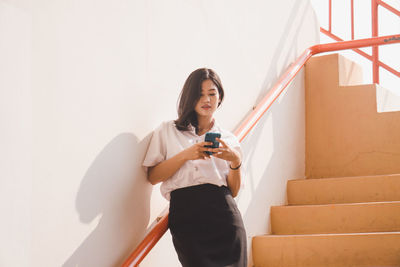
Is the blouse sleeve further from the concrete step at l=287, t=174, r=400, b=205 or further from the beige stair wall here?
the beige stair wall

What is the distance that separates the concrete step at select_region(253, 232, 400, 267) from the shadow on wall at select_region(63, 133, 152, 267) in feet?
3.67

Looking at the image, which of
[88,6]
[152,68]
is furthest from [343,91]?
[88,6]

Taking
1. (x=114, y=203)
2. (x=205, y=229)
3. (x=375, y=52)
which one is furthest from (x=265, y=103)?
(x=375, y=52)

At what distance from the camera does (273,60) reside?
3760 mm

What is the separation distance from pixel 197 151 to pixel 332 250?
1289mm

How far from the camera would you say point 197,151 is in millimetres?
1960

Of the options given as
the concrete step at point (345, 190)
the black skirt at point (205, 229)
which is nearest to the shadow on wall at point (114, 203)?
the black skirt at point (205, 229)

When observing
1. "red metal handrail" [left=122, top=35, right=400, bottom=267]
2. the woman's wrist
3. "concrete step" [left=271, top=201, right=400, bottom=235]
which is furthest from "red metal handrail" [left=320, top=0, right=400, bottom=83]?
the woman's wrist

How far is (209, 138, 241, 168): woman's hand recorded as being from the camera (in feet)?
6.42

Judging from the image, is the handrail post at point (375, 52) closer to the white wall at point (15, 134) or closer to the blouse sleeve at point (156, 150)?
the blouse sleeve at point (156, 150)

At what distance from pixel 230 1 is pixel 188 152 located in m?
1.42

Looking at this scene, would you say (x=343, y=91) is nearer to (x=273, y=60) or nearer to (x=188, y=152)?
(x=273, y=60)

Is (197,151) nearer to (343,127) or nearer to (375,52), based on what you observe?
(343,127)

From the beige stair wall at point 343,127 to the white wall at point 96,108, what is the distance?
59.0 inches
